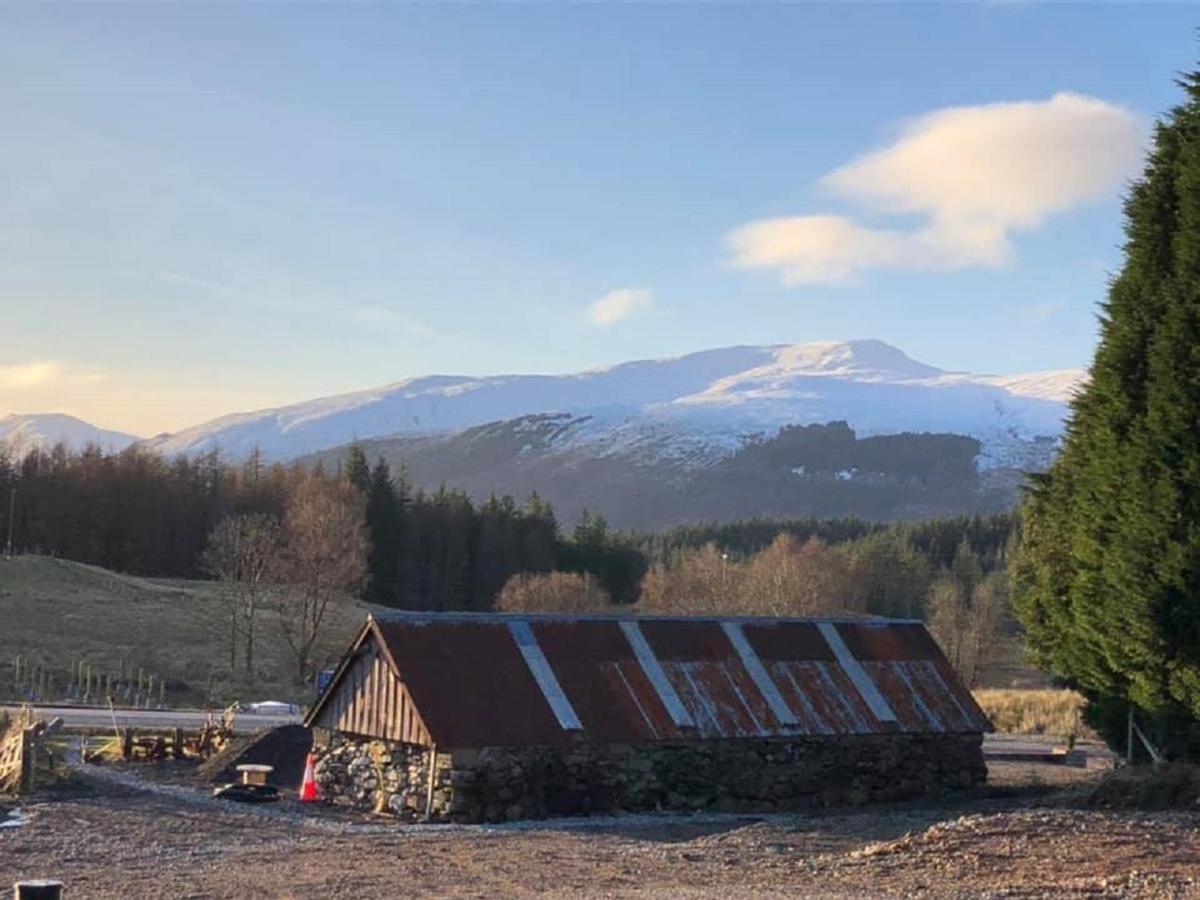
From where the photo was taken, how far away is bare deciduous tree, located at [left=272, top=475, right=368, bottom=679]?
61812 mm

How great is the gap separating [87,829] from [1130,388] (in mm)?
19657

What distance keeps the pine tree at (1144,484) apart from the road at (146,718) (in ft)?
65.8

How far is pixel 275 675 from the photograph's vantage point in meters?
59.2

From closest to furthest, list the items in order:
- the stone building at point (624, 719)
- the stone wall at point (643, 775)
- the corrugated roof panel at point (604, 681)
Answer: the stone wall at point (643, 775) < the stone building at point (624, 719) < the corrugated roof panel at point (604, 681)

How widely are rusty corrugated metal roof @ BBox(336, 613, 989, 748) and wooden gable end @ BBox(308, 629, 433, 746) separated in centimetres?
27

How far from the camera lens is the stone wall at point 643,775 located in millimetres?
24516

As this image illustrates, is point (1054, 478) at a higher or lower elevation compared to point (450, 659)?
higher

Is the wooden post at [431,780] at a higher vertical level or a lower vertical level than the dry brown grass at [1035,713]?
higher

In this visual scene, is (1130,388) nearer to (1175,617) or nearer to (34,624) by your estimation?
(1175,617)

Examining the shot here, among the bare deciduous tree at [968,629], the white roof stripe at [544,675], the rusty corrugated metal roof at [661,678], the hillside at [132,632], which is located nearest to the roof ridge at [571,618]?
the rusty corrugated metal roof at [661,678]

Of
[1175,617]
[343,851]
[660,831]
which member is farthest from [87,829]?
[1175,617]

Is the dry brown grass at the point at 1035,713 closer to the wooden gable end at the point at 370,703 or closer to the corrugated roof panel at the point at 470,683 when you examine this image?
the corrugated roof panel at the point at 470,683

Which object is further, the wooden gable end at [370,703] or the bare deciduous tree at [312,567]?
the bare deciduous tree at [312,567]

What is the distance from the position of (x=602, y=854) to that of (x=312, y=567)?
45111mm
